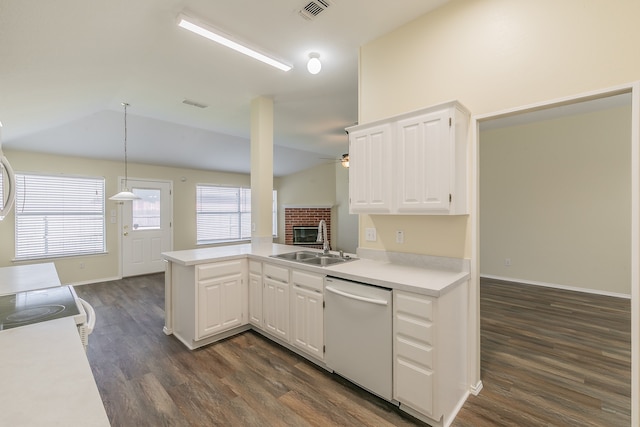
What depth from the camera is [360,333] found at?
82.7 inches

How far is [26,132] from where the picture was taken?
4.07 metres

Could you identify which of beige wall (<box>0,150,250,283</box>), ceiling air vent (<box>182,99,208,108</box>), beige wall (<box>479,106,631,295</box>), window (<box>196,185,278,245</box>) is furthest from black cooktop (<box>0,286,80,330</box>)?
beige wall (<box>479,106,631,295</box>)

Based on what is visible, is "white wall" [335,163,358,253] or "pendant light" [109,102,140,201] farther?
"white wall" [335,163,358,253]

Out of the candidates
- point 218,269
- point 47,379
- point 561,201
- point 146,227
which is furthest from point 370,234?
point 146,227

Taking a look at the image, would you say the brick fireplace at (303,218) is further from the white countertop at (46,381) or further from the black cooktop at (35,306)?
the white countertop at (46,381)

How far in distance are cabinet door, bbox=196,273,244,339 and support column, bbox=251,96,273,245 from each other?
2.78ft

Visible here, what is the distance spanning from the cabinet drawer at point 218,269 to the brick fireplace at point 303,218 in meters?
5.36

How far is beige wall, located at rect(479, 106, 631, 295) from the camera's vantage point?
4.37 m

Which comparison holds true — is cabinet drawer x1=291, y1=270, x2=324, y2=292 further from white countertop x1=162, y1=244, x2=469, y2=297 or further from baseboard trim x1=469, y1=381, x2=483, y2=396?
baseboard trim x1=469, y1=381, x2=483, y2=396

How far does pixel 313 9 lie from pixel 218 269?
2496 millimetres

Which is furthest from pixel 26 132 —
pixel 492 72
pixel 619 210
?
pixel 619 210

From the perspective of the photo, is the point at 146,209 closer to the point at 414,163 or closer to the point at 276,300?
the point at 276,300

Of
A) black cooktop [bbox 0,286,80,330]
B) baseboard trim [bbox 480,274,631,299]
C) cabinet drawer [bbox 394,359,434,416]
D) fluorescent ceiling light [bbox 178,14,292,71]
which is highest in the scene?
fluorescent ceiling light [bbox 178,14,292,71]

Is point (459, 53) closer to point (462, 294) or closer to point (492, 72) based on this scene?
point (492, 72)
